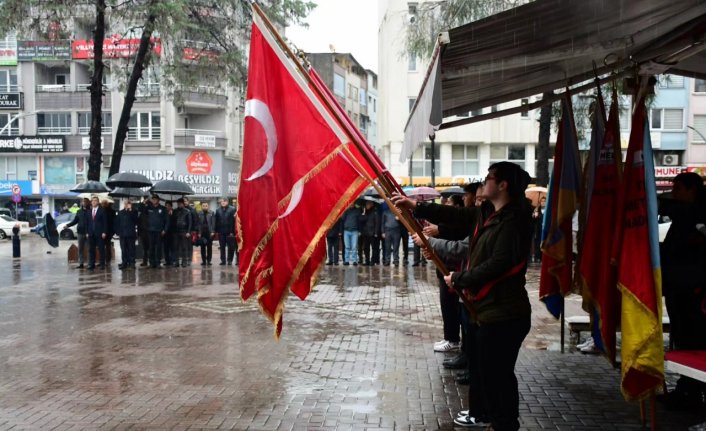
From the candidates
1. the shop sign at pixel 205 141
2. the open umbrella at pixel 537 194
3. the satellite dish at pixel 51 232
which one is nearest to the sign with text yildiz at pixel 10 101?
the shop sign at pixel 205 141

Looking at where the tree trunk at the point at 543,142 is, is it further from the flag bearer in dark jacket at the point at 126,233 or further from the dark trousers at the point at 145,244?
the flag bearer in dark jacket at the point at 126,233

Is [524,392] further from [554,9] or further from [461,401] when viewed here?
[554,9]

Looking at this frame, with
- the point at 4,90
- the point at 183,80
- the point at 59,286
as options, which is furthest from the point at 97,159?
the point at 4,90

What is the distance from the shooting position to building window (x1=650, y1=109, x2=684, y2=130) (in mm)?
44938

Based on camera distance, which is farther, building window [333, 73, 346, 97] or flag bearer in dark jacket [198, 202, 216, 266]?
building window [333, 73, 346, 97]

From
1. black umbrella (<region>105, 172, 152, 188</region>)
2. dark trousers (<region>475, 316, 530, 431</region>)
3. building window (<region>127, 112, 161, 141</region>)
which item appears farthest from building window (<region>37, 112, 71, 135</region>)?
dark trousers (<region>475, 316, 530, 431</region>)

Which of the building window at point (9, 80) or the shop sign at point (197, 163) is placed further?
the building window at point (9, 80)

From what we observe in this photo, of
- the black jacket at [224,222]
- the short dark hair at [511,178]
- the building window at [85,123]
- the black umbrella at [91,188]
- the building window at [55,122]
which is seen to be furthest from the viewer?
the building window at [55,122]

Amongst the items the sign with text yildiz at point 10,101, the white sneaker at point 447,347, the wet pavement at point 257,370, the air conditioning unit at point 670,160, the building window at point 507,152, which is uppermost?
the sign with text yildiz at point 10,101

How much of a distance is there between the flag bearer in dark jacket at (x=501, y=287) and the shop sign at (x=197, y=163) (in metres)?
47.5

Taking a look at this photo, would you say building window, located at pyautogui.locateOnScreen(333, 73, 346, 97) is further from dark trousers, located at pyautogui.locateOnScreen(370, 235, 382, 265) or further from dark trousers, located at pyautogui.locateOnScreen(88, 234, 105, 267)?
dark trousers, located at pyautogui.locateOnScreen(88, 234, 105, 267)

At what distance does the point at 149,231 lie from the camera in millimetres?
19781

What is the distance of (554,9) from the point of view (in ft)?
15.6

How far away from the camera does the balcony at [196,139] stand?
5012 centimetres
